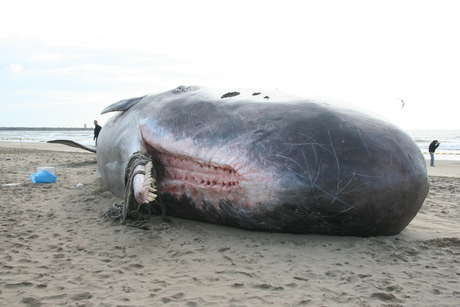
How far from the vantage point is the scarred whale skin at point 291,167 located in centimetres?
332

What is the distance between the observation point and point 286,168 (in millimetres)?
3369

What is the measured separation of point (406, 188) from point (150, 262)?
86.6 inches

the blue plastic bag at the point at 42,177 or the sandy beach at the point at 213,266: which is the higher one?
the sandy beach at the point at 213,266

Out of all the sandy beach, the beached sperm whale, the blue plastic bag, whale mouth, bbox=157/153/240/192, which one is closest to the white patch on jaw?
the beached sperm whale

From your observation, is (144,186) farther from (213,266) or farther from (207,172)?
(213,266)

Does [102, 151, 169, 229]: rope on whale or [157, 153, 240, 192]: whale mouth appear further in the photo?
[102, 151, 169, 229]: rope on whale

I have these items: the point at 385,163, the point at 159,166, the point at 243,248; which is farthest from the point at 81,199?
the point at 385,163

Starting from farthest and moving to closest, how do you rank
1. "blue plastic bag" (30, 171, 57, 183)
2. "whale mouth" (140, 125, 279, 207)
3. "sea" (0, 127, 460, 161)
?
"sea" (0, 127, 460, 161)
"blue plastic bag" (30, 171, 57, 183)
"whale mouth" (140, 125, 279, 207)

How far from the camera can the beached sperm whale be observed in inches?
131

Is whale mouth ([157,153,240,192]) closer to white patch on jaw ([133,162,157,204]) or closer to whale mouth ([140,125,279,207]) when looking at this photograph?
whale mouth ([140,125,279,207])

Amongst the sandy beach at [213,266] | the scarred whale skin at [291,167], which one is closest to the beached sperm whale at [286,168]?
the scarred whale skin at [291,167]

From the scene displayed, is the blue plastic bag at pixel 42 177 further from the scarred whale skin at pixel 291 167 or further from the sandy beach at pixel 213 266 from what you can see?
→ the scarred whale skin at pixel 291 167

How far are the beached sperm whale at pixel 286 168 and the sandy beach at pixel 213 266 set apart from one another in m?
0.21

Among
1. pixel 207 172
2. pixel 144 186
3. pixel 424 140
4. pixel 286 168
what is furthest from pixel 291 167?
pixel 424 140
